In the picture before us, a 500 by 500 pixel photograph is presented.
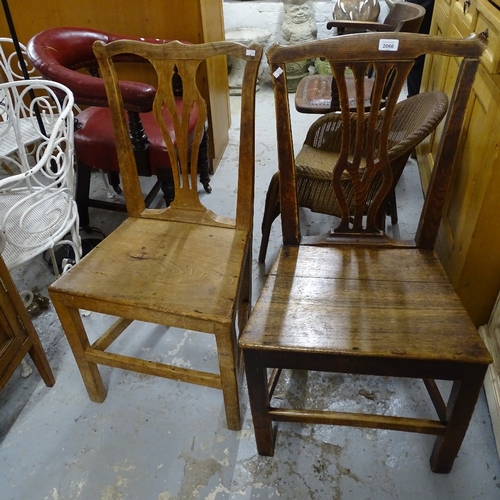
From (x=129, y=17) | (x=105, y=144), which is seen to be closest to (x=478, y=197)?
(x=105, y=144)

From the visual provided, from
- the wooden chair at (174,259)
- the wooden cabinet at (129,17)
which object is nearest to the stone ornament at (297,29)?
the wooden cabinet at (129,17)

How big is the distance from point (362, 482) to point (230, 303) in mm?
604

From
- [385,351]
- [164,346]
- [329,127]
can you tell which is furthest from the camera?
[329,127]

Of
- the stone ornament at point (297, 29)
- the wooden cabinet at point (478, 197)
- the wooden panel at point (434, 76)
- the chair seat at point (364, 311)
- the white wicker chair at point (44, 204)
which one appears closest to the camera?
the chair seat at point (364, 311)

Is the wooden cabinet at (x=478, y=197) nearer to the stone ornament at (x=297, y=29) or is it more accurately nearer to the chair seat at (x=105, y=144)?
the chair seat at (x=105, y=144)

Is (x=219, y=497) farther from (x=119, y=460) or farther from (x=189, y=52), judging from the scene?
(x=189, y=52)

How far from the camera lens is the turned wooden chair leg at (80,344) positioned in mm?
1159

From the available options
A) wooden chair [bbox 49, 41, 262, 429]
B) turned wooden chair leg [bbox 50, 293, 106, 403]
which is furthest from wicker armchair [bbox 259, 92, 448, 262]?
turned wooden chair leg [bbox 50, 293, 106, 403]

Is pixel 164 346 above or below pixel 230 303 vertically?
below

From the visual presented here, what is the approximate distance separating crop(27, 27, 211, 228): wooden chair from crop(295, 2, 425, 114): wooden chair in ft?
1.70

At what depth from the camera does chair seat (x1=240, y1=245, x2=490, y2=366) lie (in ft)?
3.01

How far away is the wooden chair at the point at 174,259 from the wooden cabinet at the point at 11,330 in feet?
0.58

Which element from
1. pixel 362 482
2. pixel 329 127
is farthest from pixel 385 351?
pixel 329 127

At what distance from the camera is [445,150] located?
1045 millimetres
